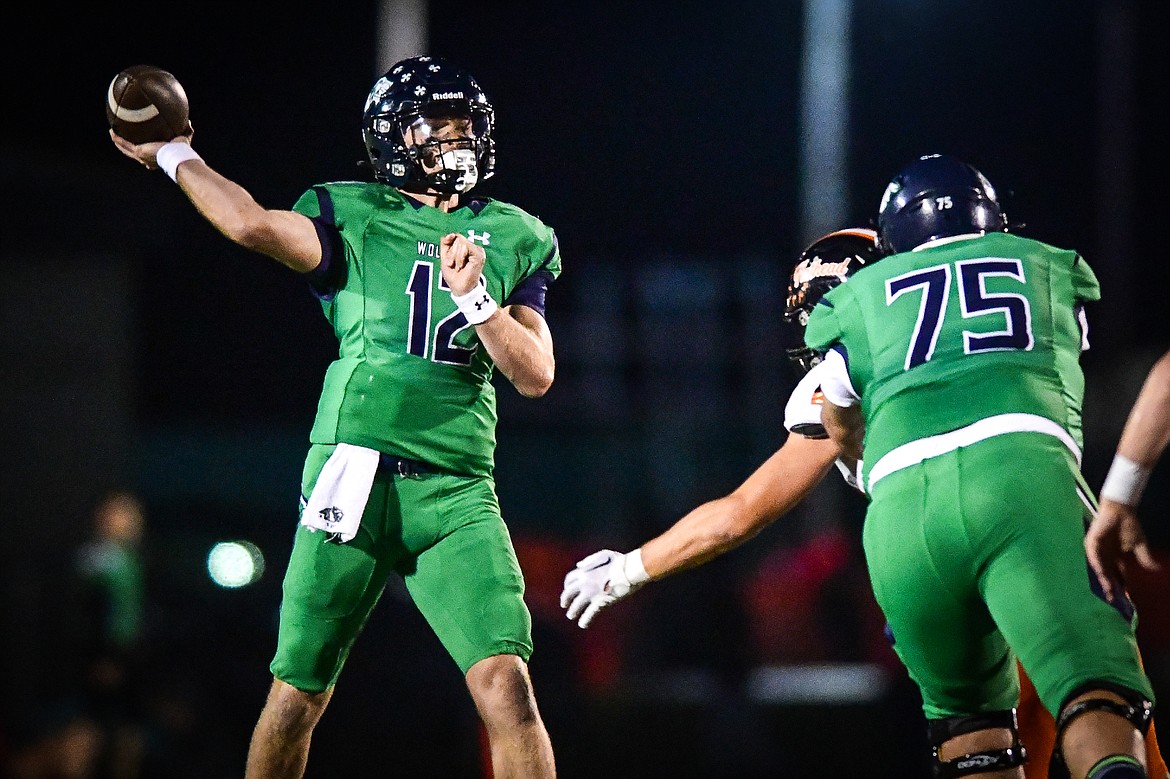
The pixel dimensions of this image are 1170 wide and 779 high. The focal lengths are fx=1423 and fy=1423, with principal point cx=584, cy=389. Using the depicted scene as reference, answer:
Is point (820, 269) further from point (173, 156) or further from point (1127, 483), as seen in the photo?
point (173, 156)

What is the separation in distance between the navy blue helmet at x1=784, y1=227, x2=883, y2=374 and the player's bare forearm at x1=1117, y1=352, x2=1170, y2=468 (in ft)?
4.50

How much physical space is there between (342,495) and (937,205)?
5.78 ft

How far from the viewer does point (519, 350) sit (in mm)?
3861

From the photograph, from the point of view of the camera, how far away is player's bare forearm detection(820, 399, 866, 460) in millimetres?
3838

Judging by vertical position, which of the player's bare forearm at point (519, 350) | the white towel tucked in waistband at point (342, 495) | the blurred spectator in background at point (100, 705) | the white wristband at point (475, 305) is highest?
the white wristband at point (475, 305)

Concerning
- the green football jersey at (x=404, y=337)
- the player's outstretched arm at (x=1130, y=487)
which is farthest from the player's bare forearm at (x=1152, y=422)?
the green football jersey at (x=404, y=337)

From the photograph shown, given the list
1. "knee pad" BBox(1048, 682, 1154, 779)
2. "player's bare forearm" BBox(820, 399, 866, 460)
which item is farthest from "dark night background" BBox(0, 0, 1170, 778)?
"knee pad" BBox(1048, 682, 1154, 779)

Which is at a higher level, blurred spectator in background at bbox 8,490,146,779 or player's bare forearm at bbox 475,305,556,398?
player's bare forearm at bbox 475,305,556,398

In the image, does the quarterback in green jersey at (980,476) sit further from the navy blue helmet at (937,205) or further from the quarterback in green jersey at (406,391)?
the quarterback in green jersey at (406,391)

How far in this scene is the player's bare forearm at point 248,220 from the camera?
12.5ft

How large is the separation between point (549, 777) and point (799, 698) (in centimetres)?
576

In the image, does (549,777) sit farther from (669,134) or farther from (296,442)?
(669,134)

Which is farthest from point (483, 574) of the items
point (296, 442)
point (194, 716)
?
point (296, 442)

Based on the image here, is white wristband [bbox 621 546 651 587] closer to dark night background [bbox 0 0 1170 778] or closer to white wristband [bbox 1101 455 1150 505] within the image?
white wristband [bbox 1101 455 1150 505]
